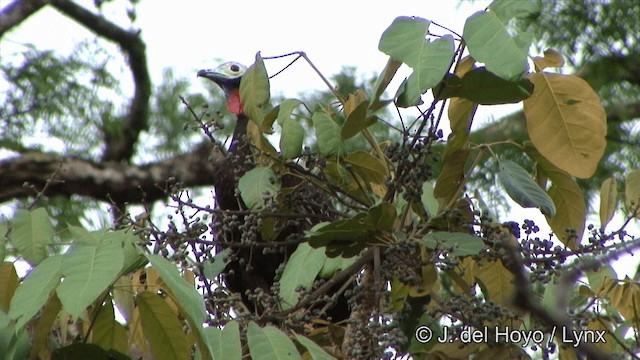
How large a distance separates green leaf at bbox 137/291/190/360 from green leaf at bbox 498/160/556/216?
0.43 meters

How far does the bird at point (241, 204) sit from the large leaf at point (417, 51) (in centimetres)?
28

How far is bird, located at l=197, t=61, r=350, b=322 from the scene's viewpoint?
1399 mm

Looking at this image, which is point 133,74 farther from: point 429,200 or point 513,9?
point 513,9

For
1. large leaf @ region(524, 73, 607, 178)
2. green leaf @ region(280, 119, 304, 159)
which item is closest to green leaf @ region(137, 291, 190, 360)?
green leaf @ region(280, 119, 304, 159)

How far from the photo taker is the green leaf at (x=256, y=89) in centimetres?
138

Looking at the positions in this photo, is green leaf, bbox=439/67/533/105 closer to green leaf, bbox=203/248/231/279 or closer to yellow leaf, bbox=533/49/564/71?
yellow leaf, bbox=533/49/564/71

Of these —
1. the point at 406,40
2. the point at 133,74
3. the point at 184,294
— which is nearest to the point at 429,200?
the point at 406,40

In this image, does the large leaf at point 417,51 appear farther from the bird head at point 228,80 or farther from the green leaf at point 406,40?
the bird head at point 228,80

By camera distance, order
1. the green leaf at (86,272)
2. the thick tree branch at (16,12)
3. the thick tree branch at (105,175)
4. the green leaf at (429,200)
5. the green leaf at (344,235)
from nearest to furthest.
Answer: the green leaf at (86,272), the green leaf at (344,235), the green leaf at (429,200), the thick tree branch at (105,175), the thick tree branch at (16,12)

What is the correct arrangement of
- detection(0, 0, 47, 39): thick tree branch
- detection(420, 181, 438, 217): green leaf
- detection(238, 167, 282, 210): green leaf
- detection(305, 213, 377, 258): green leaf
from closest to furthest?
detection(305, 213, 377, 258): green leaf, detection(238, 167, 282, 210): green leaf, detection(420, 181, 438, 217): green leaf, detection(0, 0, 47, 39): thick tree branch

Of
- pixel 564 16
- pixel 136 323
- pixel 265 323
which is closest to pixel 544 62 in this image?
pixel 265 323

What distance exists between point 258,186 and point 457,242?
27 centimetres

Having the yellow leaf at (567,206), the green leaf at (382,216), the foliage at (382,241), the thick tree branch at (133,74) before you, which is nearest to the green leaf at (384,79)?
the foliage at (382,241)

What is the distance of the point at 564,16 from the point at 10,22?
1.79 meters
